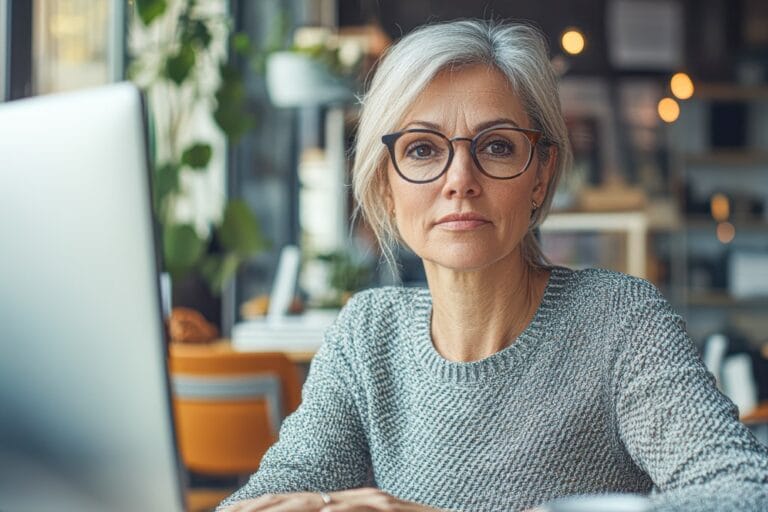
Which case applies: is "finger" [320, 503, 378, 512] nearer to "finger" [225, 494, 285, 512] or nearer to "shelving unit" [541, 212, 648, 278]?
"finger" [225, 494, 285, 512]

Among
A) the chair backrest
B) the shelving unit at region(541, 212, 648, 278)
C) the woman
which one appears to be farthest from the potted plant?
the woman

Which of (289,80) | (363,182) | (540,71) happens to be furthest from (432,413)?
(289,80)

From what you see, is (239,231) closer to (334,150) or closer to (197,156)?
(197,156)

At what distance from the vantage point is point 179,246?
3785 millimetres

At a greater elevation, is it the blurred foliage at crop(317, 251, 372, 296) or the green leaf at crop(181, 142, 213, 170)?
the green leaf at crop(181, 142, 213, 170)

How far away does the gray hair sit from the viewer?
55.8 inches

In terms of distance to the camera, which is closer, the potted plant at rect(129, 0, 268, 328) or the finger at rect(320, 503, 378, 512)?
the finger at rect(320, 503, 378, 512)

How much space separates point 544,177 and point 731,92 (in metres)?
5.62

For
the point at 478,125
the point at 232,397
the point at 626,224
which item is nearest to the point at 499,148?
the point at 478,125

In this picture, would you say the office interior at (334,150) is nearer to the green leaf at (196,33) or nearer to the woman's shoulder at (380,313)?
the green leaf at (196,33)

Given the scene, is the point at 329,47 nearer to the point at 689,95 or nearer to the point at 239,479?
the point at 239,479

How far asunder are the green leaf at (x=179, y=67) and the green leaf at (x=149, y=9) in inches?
10.2

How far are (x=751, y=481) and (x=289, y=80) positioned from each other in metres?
3.52

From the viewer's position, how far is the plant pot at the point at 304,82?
432 cm
